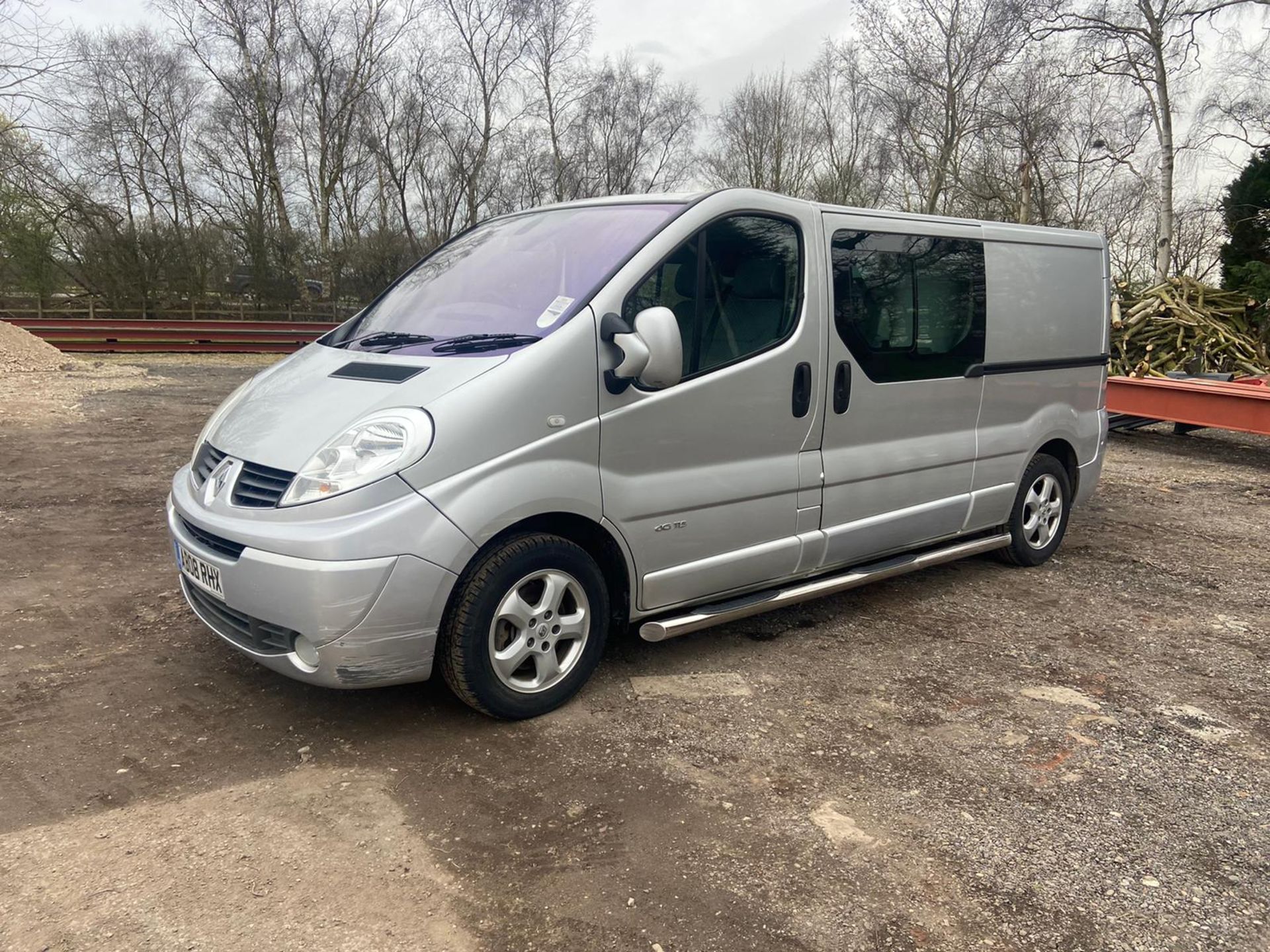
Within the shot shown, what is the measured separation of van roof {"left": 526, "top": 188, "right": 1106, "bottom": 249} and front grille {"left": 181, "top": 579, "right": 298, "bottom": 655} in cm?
236

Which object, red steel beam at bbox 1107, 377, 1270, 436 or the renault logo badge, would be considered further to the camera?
red steel beam at bbox 1107, 377, 1270, 436

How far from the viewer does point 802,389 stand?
408 cm

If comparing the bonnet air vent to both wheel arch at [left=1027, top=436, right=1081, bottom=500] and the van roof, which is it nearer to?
the van roof

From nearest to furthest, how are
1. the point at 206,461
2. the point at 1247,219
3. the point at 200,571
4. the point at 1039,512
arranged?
the point at 200,571, the point at 206,461, the point at 1039,512, the point at 1247,219

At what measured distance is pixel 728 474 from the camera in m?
3.88

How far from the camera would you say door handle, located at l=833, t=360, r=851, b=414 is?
13.9ft

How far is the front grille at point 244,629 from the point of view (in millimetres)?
3101

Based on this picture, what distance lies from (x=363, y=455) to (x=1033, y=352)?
4087 mm

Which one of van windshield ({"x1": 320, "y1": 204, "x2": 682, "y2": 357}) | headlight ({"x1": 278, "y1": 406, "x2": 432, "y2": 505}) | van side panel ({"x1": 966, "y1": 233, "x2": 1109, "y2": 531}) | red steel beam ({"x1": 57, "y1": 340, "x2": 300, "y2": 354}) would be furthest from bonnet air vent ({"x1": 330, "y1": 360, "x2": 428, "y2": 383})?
red steel beam ({"x1": 57, "y1": 340, "x2": 300, "y2": 354})

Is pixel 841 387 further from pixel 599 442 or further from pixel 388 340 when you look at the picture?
pixel 388 340

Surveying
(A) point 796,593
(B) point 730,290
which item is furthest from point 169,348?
(A) point 796,593

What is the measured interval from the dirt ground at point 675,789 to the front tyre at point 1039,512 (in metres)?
0.66

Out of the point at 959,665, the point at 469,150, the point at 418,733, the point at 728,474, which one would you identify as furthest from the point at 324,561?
the point at 469,150

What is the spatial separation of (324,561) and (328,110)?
33484 mm
